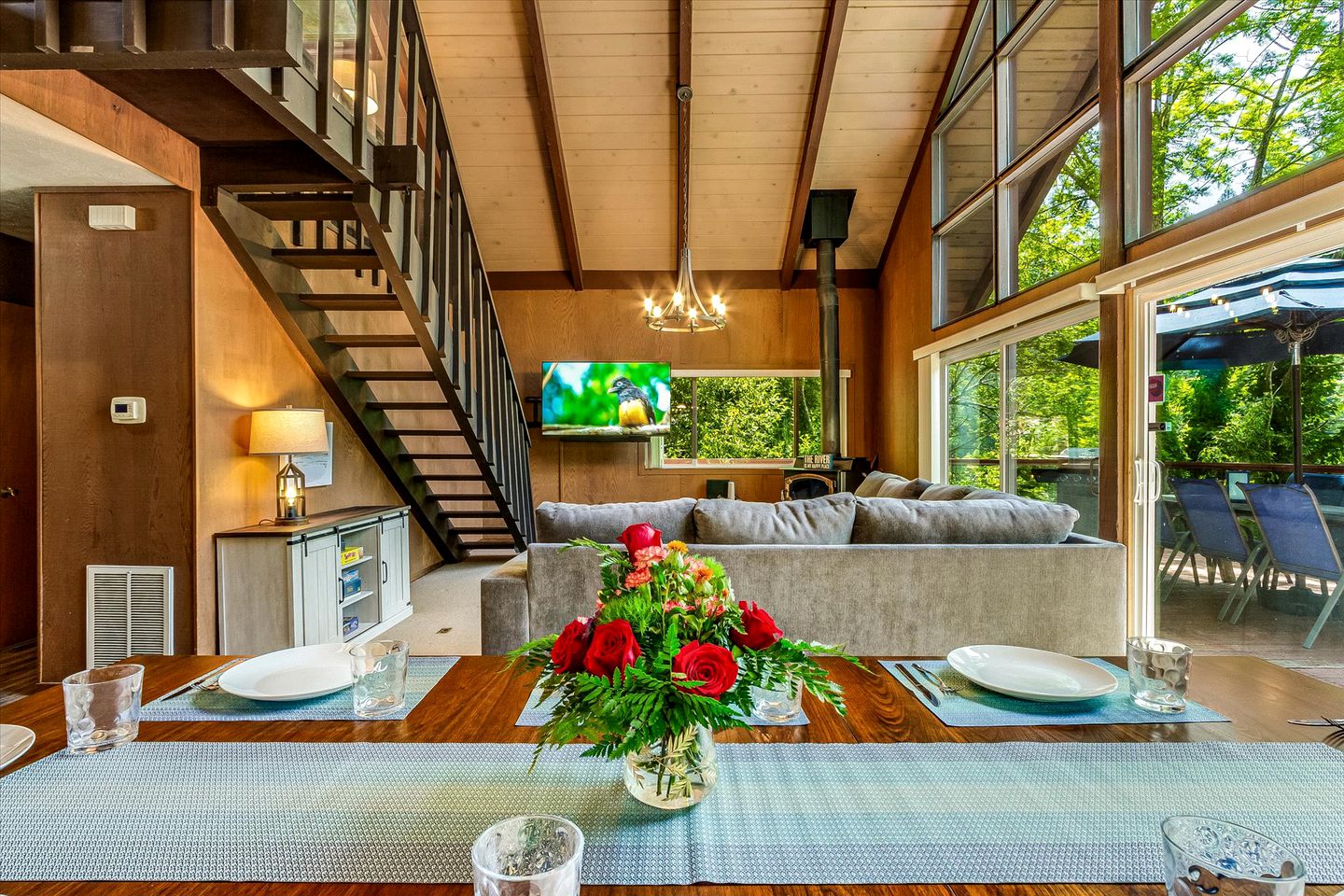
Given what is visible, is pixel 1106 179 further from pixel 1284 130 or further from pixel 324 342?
pixel 324 342

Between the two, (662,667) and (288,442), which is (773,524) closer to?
(662,667)

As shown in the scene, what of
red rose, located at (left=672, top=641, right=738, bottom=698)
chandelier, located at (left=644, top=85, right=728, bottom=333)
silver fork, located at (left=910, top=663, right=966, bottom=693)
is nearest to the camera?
red rose, located at (left=672, top=641, right=738, bottom=698)

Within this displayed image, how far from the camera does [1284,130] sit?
2680mm

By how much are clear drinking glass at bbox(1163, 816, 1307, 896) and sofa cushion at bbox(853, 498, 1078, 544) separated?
5.96 feet

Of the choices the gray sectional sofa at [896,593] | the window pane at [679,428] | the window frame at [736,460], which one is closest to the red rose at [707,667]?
the gray sectional sofa at [896,593]

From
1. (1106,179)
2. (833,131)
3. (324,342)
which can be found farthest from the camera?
(833,131)

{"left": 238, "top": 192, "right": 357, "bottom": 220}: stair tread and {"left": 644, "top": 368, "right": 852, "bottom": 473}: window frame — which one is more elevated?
{"left": 238, "top": 192, "right": 357, "bottom": 220}: stair tread

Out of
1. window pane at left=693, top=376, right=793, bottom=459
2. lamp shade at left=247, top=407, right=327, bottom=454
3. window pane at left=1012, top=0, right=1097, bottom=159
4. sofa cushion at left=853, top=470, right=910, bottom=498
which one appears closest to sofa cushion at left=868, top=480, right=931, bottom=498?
sofa cushion at left=853, top=470, right=910, bottom=498

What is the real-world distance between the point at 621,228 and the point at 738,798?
645 cm

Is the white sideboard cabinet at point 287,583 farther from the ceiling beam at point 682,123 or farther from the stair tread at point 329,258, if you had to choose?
the ceiling beam at point 682,123

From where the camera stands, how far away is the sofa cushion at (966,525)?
95.3 inches

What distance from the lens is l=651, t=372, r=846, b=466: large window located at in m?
7.40

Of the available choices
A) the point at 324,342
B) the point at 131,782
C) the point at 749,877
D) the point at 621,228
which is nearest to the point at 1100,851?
the point at 749,877

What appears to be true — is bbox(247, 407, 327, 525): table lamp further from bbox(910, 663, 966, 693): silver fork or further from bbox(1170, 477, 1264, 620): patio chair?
bbox(1170, 477, 1264, 620): patio chair
